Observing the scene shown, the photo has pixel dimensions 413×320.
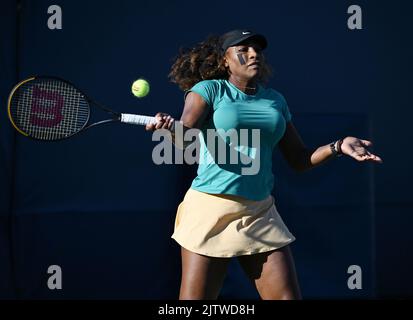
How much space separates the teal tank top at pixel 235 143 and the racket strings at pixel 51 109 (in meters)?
0.67

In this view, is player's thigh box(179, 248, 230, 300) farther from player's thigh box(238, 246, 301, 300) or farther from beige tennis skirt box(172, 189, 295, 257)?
player's thigh box(238, 246, 301, 300)

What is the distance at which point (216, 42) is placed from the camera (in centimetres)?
337

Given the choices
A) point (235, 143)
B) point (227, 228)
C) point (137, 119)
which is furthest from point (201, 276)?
point (137, 119)

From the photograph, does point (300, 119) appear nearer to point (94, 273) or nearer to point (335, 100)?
point (335, 100)

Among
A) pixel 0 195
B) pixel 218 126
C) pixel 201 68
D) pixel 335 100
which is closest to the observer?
pixel 218 126

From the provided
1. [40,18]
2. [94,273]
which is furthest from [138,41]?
[94,273]

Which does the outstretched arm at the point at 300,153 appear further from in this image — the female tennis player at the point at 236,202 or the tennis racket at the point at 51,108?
the tennis racket at the point at 51,108

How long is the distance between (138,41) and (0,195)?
1218mm

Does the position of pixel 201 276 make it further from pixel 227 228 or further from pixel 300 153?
pixel 300 153

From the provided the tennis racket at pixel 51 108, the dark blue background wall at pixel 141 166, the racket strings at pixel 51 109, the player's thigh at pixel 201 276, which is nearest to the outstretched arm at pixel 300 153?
the player's thigh at pixel 201 276

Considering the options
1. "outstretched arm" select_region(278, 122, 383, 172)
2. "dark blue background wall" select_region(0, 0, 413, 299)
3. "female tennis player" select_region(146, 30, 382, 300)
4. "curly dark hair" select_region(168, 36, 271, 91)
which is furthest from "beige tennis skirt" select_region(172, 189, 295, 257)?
"dark blue background wall" select_region(0, 0, 413, 299)

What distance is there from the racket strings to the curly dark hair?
44 cm

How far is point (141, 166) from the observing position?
4891 mm

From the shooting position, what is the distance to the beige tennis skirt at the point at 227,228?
306cm
